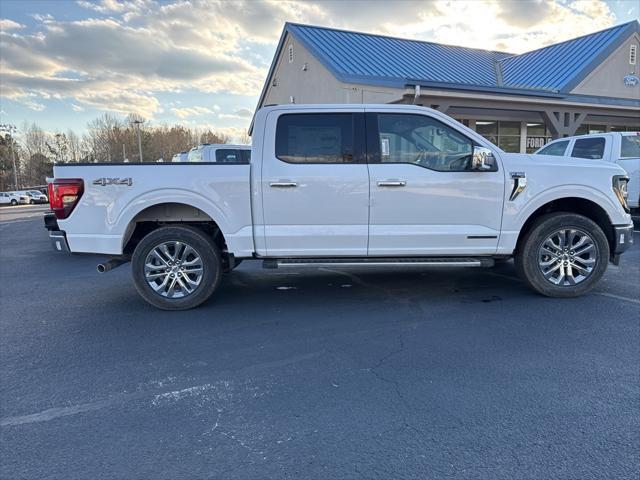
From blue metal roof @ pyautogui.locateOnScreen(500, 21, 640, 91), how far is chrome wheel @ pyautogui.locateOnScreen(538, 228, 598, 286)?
16.1m

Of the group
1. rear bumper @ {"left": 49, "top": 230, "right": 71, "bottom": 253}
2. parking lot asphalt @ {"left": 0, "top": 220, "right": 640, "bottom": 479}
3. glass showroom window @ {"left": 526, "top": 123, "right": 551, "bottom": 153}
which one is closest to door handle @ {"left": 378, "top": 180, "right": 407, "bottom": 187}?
parking lot asphalt @ {"left": 0, "top": 220, "right": 640, "bottom": 479}

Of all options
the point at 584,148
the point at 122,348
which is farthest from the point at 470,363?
the point at 584,148

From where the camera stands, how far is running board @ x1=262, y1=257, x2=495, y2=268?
4988 millimetres

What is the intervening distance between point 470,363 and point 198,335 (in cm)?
250

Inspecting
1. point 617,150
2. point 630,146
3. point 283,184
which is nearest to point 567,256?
point 283,184

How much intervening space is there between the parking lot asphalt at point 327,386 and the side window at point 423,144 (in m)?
1.62

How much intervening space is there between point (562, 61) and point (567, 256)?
20.0 metres

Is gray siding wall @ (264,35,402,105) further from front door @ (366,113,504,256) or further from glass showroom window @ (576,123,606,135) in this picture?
glass showroom window @ (576,123,606,135)

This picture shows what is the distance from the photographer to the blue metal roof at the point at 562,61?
63.7 feet

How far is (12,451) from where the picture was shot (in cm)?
256

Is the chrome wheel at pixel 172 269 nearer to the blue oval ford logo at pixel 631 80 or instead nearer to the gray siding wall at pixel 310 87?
the gray siding wall at pixel 310 87

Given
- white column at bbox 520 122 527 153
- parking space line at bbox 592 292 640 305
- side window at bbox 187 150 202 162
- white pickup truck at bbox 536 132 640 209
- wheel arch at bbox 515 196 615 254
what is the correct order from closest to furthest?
parking space line at bbox 592 292 640 305 → wheel arch at bbox 515 196 615 254 → white pickup truck at bbox 536 132 640 209 → side window at bbox 187 150 202 162 → white column at bbox 520 122 527 153

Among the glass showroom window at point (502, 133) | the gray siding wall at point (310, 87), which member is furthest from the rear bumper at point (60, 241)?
the glass showroom window at point (502, 133)

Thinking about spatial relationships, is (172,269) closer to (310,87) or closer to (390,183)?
(390,183)
